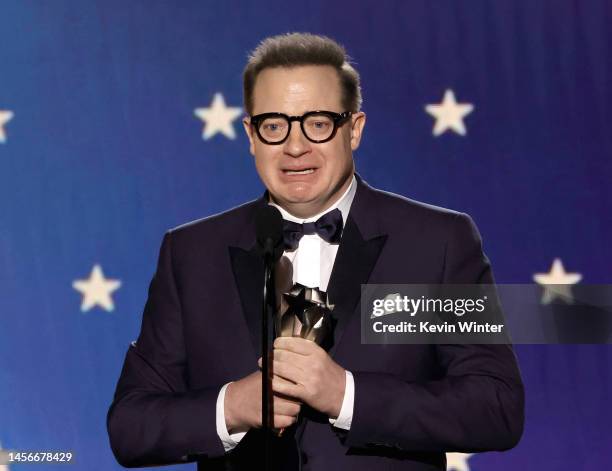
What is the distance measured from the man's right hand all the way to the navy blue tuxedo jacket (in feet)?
0.15

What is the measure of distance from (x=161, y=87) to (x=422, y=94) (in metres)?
0.71

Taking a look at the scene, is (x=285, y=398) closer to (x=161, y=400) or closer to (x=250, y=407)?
(x=250, y=407)

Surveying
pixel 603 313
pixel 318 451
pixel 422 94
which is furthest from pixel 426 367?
pixel 422 94

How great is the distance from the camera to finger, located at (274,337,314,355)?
5.75 ft

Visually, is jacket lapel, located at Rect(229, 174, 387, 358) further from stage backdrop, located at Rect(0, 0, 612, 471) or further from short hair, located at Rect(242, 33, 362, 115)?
stage backdrop, located at Rect(0, 0, 612, 471)

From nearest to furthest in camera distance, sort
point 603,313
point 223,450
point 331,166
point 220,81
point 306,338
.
A: point 306,338 < point 223,450 < point 331,166 < point 603,313 < point 220,81

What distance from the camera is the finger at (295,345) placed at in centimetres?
175

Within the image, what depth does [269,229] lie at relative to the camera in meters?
1.65

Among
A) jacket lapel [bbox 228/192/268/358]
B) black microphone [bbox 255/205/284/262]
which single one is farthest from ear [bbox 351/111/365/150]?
black microphone [bbox 255/205/284/262]

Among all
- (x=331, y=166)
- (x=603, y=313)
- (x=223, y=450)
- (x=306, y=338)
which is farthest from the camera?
(x=603, y=313)

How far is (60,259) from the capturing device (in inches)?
108

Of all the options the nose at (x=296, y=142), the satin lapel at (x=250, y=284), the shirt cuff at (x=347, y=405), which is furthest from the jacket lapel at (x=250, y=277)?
the shirt cuff at (x=347, y=405)

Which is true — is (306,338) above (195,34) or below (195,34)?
below

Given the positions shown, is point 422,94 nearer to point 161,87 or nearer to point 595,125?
point 595,125
